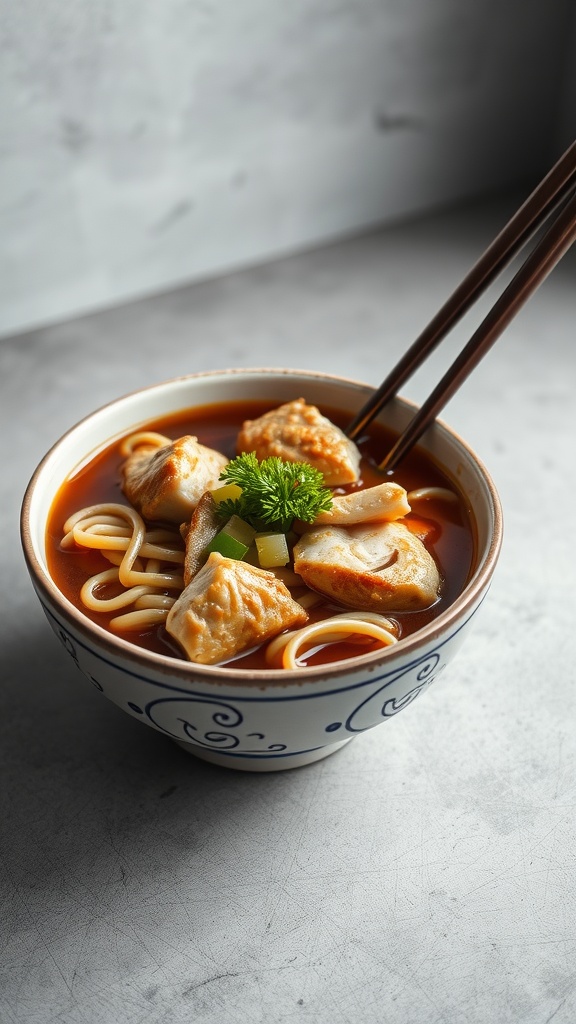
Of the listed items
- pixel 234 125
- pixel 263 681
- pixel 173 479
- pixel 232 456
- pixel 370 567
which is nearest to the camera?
pixel 263 681

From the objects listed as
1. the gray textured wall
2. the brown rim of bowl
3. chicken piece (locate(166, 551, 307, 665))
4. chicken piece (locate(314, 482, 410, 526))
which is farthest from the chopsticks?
the gray textured wall

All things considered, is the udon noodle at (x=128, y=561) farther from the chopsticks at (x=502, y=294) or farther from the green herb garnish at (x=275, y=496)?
the chopsticks at (x=502, y=294)

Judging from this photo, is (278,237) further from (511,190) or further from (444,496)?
(444,496)

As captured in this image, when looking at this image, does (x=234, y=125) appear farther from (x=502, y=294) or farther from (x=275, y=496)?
(x=275, y=496)

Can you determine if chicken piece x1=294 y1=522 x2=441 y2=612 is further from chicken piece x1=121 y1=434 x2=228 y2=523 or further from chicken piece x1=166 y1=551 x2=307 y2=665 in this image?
chicken piece x1=121 y1=434 x2=228 y2=523

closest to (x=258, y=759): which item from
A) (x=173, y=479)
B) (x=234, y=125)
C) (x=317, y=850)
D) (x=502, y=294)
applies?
Answer: (x=317, y=850)

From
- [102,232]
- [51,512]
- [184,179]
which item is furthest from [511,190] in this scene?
[51,512]

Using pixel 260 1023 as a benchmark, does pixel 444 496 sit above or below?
above

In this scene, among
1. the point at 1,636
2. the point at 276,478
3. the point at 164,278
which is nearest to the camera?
the point at 276,478
